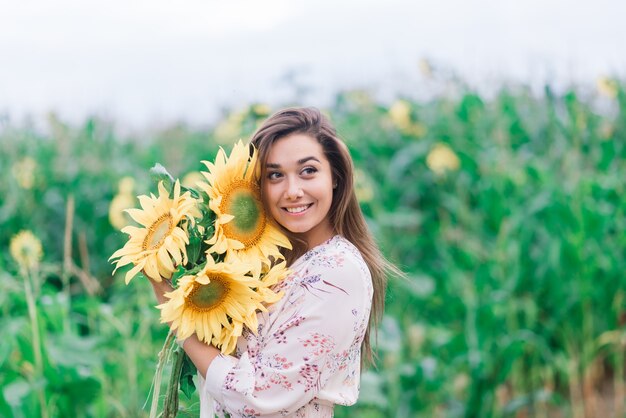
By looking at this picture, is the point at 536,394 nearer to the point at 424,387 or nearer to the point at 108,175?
the point at 424,387

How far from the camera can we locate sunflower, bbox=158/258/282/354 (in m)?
1.55

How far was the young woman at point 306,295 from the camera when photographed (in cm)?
162

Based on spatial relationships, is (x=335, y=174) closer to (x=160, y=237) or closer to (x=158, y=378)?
(x=160, y=237)

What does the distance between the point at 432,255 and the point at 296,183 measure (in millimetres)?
3086

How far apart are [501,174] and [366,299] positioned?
9.72ft

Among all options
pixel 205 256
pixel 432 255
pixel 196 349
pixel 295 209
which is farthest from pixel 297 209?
pixel 432 255

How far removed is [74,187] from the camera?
4.93 meters

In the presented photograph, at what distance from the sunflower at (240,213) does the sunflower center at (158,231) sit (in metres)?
0.08

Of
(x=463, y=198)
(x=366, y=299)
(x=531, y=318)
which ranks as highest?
(x=366, y=299)

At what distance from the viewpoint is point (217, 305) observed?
1.62 m

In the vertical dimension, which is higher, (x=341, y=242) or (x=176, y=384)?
(x=341, y=242)

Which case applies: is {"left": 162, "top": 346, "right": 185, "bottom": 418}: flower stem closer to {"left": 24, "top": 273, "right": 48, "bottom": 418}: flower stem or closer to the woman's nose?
the woman's nose

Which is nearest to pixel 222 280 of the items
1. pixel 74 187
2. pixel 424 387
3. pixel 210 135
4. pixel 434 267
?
pixel 424 387

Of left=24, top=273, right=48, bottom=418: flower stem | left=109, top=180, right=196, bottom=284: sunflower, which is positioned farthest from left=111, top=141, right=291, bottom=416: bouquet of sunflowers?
left=24, top=273, right=48, bottom=418: flower stem
